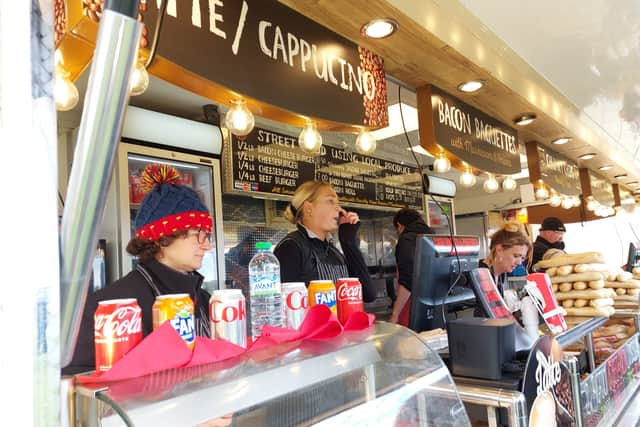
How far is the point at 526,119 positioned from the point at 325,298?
117 inches

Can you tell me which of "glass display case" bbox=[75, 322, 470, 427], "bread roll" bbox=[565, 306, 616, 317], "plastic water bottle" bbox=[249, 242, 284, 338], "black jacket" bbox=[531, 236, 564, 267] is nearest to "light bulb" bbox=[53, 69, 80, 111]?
"plastic water bottle" bbox=[249, 242, 284, 338]

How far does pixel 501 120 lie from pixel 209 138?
2.27 meters

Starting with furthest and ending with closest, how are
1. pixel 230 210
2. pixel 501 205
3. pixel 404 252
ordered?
pixel 501 205
pixel 230 210
pixel 404 252

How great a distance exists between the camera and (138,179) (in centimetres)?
320

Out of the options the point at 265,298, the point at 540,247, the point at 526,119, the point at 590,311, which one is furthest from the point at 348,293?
the point at 540,247

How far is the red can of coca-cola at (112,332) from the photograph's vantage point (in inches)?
31.4

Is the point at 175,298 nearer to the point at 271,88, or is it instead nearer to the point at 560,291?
the point at 271,88

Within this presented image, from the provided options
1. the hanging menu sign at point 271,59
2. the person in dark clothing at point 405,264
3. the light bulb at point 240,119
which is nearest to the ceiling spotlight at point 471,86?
the hanging menu sign at point 271,59

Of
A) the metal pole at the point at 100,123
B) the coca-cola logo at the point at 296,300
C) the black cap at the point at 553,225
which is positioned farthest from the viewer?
the black cap at the point at 553,225

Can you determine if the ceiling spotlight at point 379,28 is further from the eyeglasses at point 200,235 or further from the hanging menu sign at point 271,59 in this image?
the eyeglasses at point 200,235

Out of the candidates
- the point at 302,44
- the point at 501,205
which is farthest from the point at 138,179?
the point at 501,205

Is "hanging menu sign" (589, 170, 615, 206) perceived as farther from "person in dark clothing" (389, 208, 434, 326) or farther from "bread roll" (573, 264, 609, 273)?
"bread roll" (573, 264, 609, 273)

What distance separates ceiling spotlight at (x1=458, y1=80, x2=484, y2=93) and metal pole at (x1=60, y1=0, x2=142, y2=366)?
109 inches

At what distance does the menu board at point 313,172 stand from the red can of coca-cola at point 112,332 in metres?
2.91
